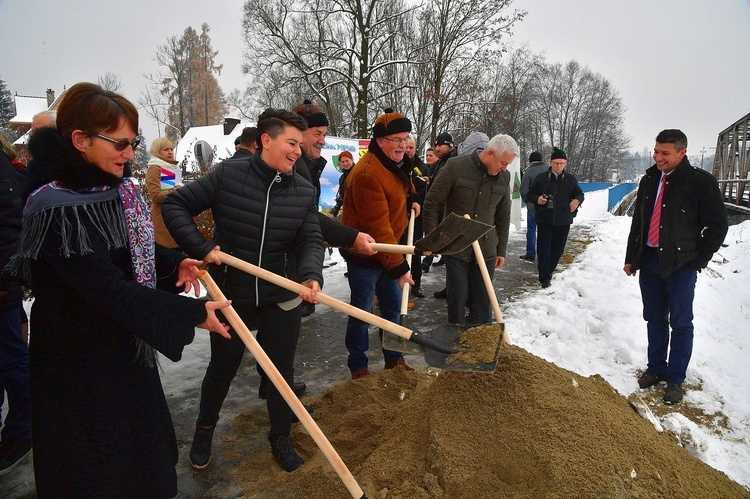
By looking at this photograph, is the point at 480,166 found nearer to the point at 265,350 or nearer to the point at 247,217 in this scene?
the point at 247,217

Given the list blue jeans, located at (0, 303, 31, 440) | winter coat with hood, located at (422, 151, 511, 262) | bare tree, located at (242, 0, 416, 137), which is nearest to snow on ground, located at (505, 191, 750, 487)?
winter coat with hood, located at (422, 151, 511, 262)

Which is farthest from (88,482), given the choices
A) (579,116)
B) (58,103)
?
(579,116)

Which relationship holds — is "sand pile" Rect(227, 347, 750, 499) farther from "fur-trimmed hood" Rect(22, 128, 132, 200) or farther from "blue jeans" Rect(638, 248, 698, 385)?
"fur-trimmed hood" Rect(22, 128, 132, 200)

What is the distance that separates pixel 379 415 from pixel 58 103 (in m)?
2.47

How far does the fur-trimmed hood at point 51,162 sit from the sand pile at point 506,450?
1.90 metres

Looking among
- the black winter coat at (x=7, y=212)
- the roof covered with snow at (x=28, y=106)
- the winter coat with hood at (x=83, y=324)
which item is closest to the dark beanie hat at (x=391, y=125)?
the winter coat with hood at (x=83, y=324)

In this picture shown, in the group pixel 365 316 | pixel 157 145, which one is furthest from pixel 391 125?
pixel 157 145

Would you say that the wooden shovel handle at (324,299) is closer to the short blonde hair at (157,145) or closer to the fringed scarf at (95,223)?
the fringed scarf at (95,223)

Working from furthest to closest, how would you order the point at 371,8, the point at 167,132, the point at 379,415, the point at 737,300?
1. the point at 167,132
2. the point at 371,8
3. the point at 737,300
4. the point at 379,415

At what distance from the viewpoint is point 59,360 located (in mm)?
1629

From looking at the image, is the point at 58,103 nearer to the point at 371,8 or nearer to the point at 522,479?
the point at 522,479

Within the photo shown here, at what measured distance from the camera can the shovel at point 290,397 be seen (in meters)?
1.88

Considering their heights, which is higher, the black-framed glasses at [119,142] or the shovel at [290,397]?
the black-framed glasses at [119,142]

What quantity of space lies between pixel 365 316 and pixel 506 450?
97 centimetres
